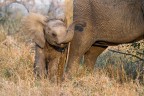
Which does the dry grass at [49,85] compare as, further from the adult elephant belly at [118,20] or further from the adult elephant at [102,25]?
the adult elephant belly at [118,20]

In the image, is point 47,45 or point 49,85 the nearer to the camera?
point 49,85

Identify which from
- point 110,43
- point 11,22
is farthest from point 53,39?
point 11,22

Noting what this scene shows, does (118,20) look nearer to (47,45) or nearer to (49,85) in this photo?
(47,45)

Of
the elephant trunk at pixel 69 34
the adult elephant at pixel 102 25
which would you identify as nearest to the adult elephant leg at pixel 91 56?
the adult elephant at pixel 102 25

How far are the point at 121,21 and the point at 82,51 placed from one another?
0.53 metres

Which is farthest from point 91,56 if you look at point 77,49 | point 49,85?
point 49,85

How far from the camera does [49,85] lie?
534 cm

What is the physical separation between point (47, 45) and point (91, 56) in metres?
0.58

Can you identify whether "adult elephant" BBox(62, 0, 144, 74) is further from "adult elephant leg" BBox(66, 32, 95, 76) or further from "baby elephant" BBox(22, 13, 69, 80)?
"baby elephant" BBox(22, 13, 69, 80)

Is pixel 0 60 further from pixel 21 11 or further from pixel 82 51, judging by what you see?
pixel 21 11

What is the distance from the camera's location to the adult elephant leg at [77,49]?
5.76m

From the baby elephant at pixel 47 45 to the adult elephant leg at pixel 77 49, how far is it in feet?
0.26

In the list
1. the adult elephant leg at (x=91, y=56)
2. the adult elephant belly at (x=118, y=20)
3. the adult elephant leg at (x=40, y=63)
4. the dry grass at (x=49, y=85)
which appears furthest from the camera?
the adult elephant leg at (x=91, y=56)

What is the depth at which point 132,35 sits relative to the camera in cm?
556
